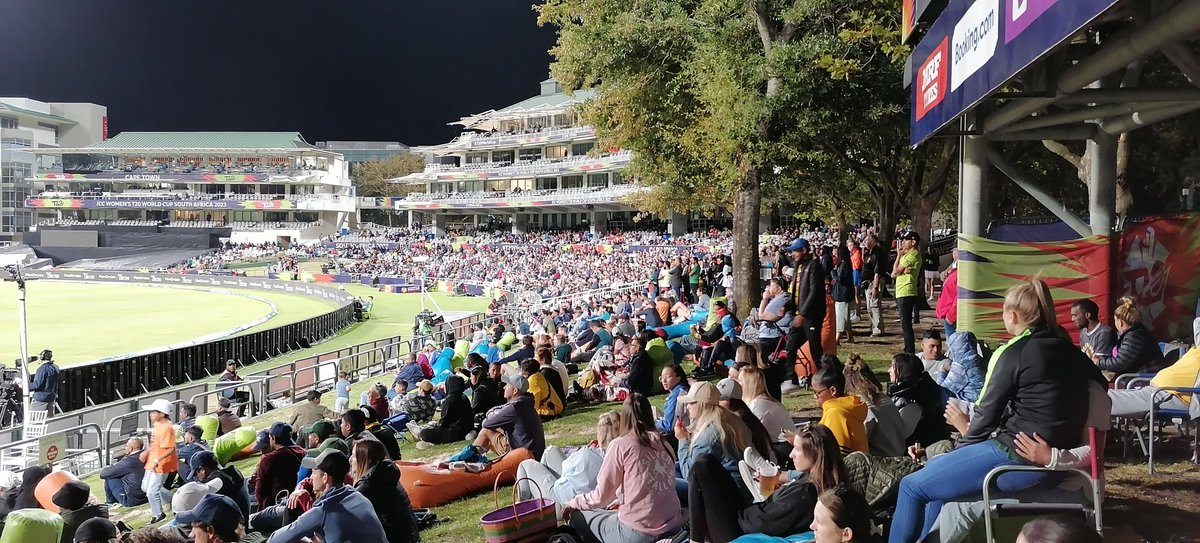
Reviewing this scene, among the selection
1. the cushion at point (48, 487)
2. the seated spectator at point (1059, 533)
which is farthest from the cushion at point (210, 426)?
the seated spectator at point (1059, 533)

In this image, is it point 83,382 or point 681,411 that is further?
point 83,382

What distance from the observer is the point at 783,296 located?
11930mm

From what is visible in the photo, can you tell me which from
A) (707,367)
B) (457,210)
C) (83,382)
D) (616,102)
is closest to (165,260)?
(457,210)

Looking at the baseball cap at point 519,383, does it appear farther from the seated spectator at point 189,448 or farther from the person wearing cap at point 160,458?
the person wearing cap at point 160,458

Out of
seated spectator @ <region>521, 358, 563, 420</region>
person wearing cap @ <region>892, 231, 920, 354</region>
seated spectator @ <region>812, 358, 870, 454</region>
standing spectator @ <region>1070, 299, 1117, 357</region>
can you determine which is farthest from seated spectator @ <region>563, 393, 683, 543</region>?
person wearing cap @ <region>892, 231, 920, 354</region>

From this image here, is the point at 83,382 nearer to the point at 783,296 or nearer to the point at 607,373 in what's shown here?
the point at 607,373

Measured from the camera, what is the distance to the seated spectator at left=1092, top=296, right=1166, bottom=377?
24.6 feet

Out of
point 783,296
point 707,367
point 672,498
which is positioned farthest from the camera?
point 707,367

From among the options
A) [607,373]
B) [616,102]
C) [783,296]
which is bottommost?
[607,373]

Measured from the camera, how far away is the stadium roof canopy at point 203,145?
378ft

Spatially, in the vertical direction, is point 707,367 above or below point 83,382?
above

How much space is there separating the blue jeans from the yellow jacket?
7.19 metres

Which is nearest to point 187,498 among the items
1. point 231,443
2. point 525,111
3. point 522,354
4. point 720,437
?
point 720,437

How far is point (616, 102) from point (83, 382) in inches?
557
